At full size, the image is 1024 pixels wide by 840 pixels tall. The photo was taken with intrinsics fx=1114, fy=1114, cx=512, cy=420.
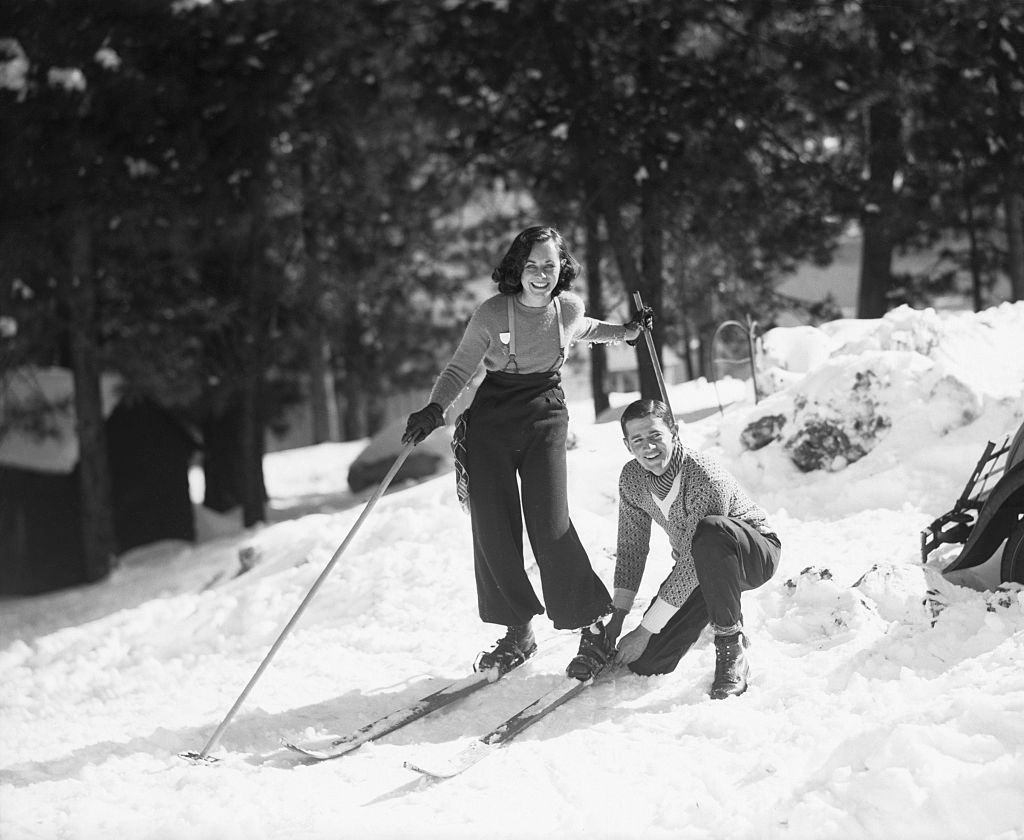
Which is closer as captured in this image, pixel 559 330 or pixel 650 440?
pixel 650 440

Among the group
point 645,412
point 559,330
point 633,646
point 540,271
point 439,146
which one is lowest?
point 633,646

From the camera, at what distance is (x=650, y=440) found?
4012mm

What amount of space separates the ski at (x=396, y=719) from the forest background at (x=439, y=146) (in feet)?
19.7

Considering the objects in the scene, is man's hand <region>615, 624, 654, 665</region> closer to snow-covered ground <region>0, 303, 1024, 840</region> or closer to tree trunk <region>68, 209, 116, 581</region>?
snow-covered ground <region>0, 303, 1024, 840</region>

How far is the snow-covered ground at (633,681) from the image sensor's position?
3121mm

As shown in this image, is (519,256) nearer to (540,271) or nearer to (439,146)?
(540,271)

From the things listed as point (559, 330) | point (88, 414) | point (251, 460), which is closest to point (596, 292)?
point (251, 460)

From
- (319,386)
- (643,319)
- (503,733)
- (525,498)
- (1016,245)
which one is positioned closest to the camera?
(503,733)

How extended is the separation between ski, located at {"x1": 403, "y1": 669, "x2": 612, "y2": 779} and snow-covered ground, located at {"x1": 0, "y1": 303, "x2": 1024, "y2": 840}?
2.2 inches

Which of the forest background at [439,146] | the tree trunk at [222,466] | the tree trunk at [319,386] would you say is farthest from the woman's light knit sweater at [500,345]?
the tree trunk at [319,386]

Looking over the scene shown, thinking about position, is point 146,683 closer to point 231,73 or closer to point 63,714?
point 63,714

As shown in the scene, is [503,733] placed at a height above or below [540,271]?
below

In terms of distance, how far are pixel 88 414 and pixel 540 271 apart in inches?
325

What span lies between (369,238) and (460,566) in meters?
7.62
